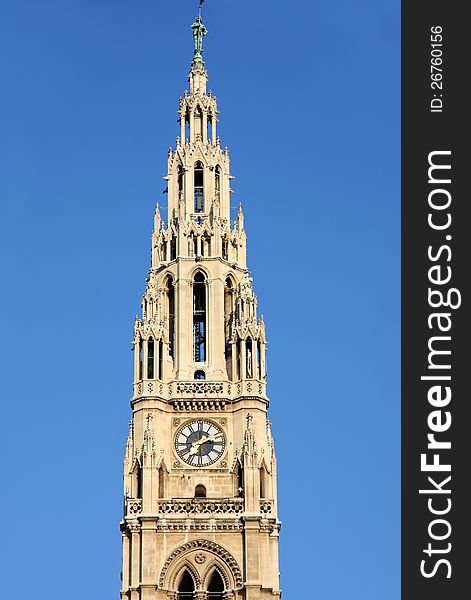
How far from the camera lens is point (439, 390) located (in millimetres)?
56906

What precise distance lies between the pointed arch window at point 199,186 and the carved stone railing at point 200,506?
1961cm

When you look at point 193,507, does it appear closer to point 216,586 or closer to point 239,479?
point 239,479

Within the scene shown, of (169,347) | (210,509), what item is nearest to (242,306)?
(169,347)

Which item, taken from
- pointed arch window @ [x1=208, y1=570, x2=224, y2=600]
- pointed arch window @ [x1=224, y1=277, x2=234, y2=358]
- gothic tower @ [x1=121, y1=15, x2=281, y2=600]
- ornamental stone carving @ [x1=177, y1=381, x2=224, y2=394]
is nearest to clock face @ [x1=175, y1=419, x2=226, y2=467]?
gothic tower @ [x1=121, y1=15, x2=281, y2=600]

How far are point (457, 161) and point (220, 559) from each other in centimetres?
3546

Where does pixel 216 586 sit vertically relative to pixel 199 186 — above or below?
below

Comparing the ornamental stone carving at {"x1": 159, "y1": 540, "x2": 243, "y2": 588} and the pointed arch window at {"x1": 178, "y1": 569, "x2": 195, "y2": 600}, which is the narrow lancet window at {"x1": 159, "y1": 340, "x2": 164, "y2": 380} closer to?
the ornamental stone carving at {"x1": 159, "y1": 540, "x2": 243, "y2": 588}

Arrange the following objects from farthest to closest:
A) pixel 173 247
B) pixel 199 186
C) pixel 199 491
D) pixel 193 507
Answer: pixel 199 186, pixel 173 247, pixel 199 491, pixel 193 507

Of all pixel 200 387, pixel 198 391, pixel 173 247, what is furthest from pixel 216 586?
pixel 173 247

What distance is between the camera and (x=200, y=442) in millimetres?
91688

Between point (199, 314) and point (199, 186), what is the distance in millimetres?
8907
